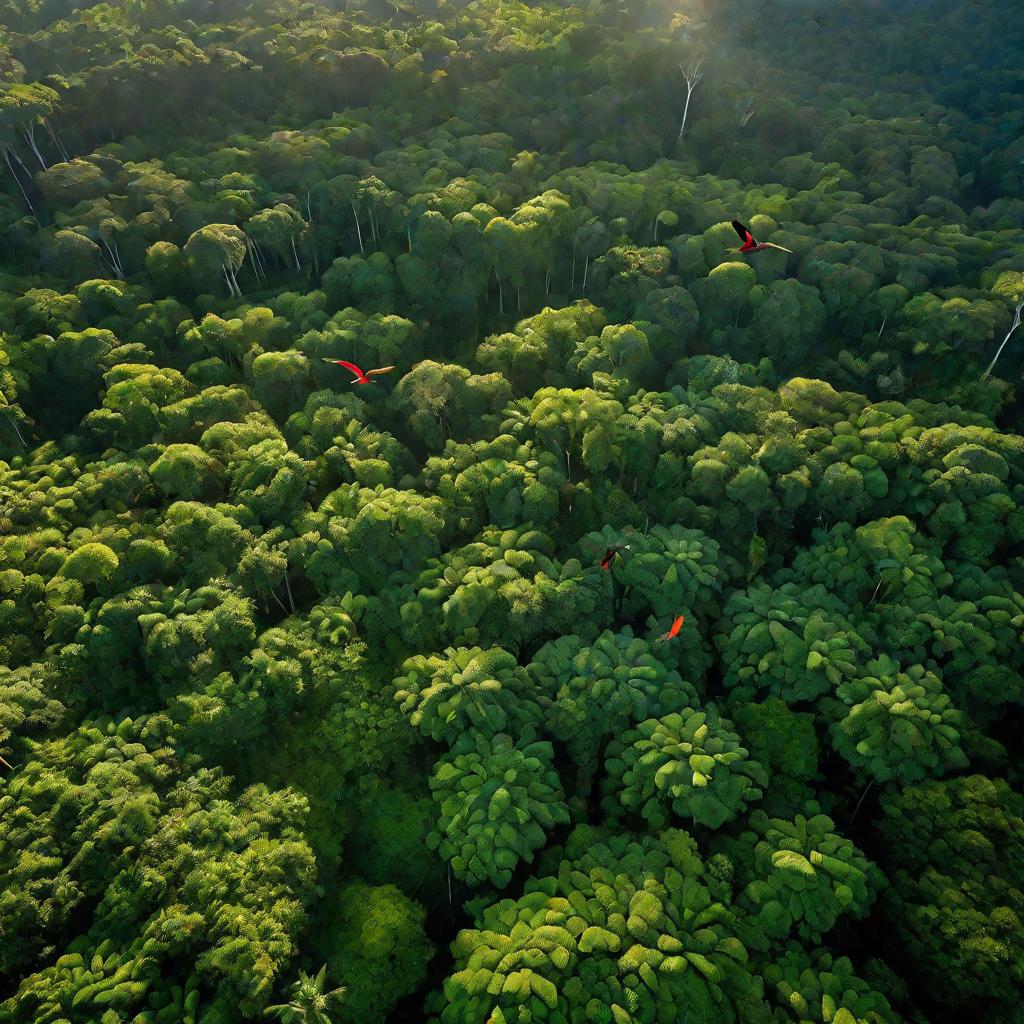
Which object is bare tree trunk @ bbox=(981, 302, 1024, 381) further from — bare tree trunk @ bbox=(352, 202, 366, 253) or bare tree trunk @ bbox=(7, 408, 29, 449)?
bare tree trunk @ bbox=(7, 408, 29, 449)

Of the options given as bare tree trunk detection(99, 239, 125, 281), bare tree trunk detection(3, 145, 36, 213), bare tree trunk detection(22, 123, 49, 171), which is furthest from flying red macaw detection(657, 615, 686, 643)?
bare tree trunk detection(22, 123, 49, 171)

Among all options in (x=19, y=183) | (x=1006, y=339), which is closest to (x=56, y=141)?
(x=19, y=183)

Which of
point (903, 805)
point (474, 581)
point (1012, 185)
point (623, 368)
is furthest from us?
point (1012, 185)

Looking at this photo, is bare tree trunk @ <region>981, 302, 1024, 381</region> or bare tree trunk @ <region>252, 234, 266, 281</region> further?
bare tree trunk @ <region>252, 234, 266, 281</region>

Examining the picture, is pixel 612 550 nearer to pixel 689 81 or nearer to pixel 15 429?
pixel 15 429

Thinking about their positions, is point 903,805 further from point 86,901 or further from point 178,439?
point 178,439

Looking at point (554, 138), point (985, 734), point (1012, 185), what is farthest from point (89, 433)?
point (1012, 185)
